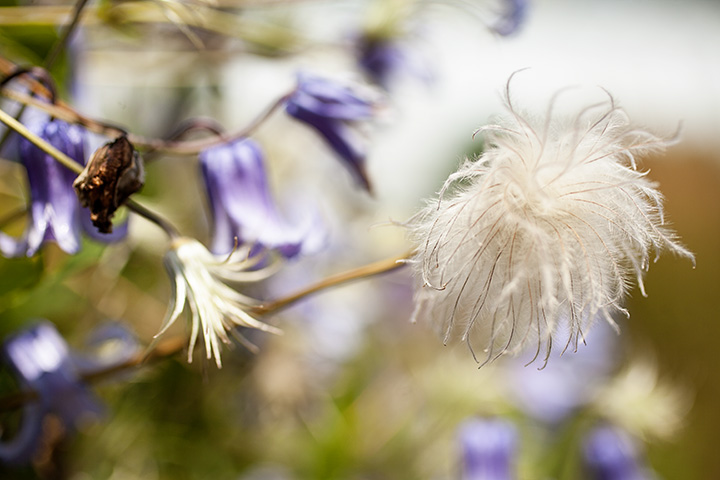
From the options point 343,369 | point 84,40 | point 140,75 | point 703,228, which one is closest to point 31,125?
point 84,40

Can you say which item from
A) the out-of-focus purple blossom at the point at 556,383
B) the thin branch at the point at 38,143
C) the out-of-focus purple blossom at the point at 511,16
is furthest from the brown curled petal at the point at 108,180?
the out-of-focus purple blossom at the point at 556,383

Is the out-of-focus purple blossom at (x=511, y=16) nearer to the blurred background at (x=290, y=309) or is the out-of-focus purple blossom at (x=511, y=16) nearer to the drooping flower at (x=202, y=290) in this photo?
the blurred background at (x=290, y=309)

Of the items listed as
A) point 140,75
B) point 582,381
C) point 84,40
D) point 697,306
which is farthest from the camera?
point 697,306

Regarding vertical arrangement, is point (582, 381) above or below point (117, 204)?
below

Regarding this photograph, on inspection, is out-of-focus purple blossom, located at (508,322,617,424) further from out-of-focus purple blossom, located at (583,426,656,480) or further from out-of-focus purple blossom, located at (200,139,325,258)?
out-of-focus purple blossom, located at (200,139,325,258)

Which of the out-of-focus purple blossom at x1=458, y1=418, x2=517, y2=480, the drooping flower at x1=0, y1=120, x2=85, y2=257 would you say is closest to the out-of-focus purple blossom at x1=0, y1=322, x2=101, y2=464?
the drooping flower at x1=0, y1=120, x2=85, y2=257

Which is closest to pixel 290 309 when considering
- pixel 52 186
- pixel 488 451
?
pixel 488 451

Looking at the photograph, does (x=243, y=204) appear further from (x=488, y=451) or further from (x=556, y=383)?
(x=556, y=383)

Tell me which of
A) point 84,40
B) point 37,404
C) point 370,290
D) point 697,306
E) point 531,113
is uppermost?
point 531,113

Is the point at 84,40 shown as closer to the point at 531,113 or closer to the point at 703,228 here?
the point at 531,113
